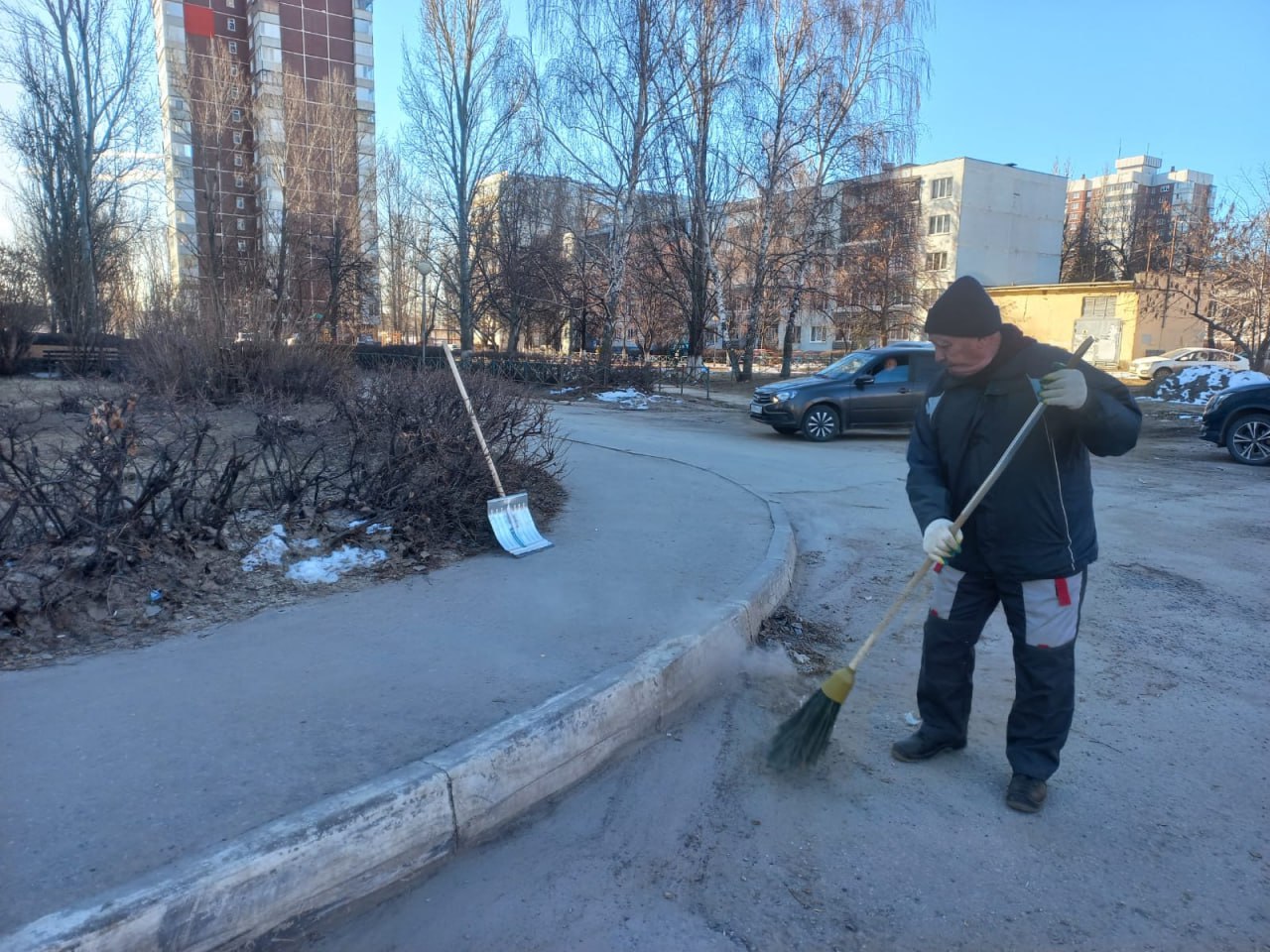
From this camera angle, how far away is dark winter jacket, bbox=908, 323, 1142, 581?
2.99m

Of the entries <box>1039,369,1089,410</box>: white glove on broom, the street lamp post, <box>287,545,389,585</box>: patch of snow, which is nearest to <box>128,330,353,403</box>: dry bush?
the street lamp post

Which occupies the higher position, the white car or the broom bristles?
the white car

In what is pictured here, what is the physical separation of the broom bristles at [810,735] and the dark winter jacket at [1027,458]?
80cm

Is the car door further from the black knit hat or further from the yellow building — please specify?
the yellow building

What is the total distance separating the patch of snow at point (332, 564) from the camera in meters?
4.98

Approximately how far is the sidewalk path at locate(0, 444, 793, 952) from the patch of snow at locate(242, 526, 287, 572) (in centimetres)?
63

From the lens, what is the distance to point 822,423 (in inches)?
568

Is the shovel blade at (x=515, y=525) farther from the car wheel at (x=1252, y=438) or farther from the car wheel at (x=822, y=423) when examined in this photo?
the car wheel at (x=1252, y=438)

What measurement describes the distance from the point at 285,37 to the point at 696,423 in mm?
62280

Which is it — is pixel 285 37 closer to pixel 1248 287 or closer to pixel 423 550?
pixel 1248 287

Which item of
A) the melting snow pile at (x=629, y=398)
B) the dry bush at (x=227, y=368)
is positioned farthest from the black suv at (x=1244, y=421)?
the dry bush at (x=227, y=368)

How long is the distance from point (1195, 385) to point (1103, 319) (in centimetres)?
2729

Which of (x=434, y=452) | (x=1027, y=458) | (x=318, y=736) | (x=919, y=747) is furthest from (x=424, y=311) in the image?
(x=1027, y=458)

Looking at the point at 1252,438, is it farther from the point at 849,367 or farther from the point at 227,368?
the point at 227,368
